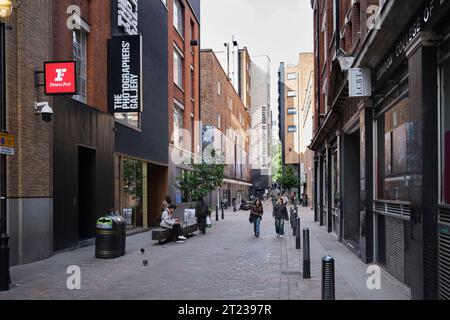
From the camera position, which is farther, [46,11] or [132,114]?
[132,114]

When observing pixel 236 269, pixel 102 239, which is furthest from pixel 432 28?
pixel 102 239

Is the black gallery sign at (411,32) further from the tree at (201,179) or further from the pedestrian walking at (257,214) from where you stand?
the tree at (201,179)

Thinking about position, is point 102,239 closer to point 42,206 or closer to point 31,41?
point 42,206

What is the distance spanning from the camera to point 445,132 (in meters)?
6.99

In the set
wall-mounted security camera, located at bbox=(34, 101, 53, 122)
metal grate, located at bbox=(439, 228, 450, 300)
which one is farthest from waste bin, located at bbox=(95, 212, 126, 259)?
metal grate, located at bbox=(439, 228, 450, 300)

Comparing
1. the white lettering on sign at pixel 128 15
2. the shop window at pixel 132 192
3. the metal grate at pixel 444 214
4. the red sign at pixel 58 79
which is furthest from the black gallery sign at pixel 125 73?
the metal grate at pixel 444 214

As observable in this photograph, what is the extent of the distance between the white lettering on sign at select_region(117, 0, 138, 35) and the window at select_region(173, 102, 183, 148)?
29.9 ft

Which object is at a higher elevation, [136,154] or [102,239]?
[136,154]

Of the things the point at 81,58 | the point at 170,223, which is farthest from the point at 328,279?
the point at 81,58

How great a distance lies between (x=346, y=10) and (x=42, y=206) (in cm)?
1204

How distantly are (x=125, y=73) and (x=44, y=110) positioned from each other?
6.28 meters

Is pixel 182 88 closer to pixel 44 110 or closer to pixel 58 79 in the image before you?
pixel 58 79

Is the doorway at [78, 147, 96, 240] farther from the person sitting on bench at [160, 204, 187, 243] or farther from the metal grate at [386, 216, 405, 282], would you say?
the metal grate at [386, 216, 405, 282]

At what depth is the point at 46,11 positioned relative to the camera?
13.4m
